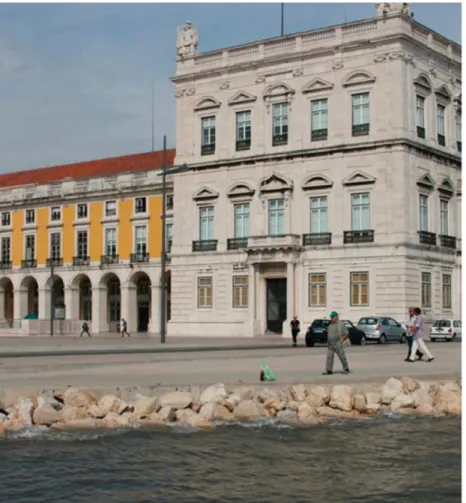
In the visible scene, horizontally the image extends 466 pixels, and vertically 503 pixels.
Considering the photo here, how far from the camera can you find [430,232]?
52.6m

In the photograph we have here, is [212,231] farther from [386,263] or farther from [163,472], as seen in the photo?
[163,472]

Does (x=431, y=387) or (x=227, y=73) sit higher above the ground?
(x=227, y=73)

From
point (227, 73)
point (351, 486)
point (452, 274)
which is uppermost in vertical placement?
point (227, 73)

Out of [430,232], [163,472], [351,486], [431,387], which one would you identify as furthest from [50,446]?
[430,232]

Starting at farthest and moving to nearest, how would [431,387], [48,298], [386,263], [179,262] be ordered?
[48,298], [179,262], [386,263], [431,387]

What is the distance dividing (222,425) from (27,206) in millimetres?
60328

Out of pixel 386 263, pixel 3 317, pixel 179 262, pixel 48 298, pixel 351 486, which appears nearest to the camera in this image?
pixel 351 486

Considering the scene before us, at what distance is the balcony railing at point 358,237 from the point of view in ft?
167

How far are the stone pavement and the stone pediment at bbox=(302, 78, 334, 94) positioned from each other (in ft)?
82.4

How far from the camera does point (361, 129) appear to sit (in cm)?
5159

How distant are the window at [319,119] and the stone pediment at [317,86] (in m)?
0.66

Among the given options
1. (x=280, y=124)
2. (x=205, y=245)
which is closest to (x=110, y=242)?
(x=205, y=245)

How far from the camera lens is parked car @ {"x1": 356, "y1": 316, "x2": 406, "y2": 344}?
45000mm

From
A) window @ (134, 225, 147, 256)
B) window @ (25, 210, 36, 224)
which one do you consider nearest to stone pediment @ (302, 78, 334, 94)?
window @ (134, 225, 147, 256)
